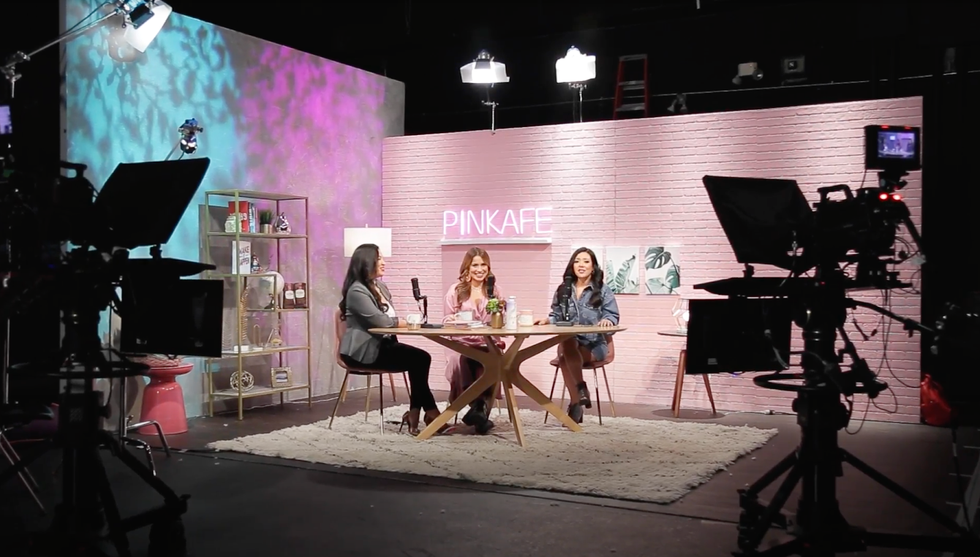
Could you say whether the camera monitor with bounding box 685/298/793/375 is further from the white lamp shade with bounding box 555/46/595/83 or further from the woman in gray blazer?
the white lamp shade with bounding box 555/46/595/83

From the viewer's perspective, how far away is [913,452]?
5.67 m

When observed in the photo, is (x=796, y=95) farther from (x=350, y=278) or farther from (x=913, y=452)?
(x=350, y=278)

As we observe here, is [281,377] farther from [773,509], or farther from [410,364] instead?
[773,509]

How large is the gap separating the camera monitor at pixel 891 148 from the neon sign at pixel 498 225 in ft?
16.3

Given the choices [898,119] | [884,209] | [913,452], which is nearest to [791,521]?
[884,209]

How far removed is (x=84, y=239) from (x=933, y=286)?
649 cm

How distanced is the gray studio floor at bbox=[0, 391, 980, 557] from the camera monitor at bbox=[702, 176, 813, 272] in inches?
47.6

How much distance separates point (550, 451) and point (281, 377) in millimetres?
2772

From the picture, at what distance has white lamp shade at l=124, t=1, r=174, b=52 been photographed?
6.40m

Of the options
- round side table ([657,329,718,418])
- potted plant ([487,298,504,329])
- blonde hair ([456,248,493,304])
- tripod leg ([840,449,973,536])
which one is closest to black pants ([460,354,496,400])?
blonde hair ([456,248,493,304])

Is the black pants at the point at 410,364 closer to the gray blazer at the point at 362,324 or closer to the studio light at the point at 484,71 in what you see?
the gray blazer at the point at 362,324

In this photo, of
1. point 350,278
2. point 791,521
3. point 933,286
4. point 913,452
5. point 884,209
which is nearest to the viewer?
point 884,209

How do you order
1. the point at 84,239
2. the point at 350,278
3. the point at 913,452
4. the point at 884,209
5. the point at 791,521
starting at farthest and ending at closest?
the point at 350,278, the point at 913,452, the point at 791,521, the point at 84,239, the point at 884,209

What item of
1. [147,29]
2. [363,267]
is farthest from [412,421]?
[147,29]
